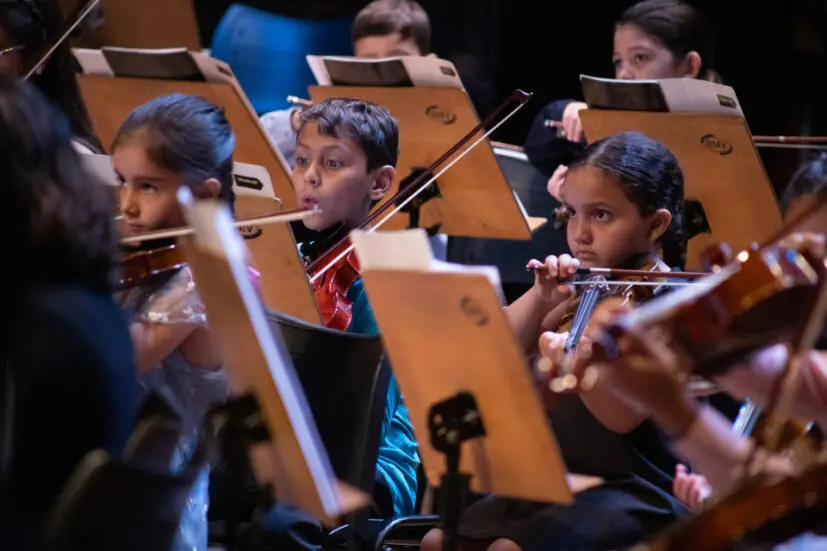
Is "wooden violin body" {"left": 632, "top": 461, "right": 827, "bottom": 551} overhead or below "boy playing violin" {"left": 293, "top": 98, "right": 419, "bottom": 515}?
overhead

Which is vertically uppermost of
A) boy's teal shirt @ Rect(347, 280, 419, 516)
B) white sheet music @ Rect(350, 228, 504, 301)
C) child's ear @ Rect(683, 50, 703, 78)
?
white sheet music @ Rect(350, 228, 504, 301)

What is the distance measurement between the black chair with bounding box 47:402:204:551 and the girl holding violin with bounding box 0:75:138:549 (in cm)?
1

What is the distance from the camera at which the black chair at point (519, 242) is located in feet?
9.99

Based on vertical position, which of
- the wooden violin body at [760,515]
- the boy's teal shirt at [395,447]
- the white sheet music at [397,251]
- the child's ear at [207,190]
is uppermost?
the white sheet music at [397,251]

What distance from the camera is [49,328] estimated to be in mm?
1126

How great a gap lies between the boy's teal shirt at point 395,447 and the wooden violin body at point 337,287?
20 millimetres

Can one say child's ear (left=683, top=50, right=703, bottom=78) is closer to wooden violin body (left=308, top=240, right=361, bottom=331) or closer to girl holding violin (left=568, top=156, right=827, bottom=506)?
wooden violin body (left=308, top=240, right=361, bottom=331)

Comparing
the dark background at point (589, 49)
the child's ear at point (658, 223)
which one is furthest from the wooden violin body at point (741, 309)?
the dark background at point (589, 49)

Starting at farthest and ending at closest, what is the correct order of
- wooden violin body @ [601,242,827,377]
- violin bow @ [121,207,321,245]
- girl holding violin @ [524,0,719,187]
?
1. girl holding violin @ [524,0,719,187]
2. violin bow @ [121,207,321,245]
3. wooden violin body @ [601,242,827,377]

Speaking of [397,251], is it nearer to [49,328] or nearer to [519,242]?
[49,328]

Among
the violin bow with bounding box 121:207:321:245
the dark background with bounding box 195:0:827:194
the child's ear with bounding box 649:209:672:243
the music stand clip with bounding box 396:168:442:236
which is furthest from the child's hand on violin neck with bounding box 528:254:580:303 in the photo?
the dark background with bounding box 195:0:827:194

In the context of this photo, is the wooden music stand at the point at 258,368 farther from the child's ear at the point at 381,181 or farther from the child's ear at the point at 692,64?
the child's ear at the point at 692,64

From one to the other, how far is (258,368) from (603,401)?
0.65m

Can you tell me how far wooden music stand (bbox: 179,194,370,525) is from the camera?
118cm
